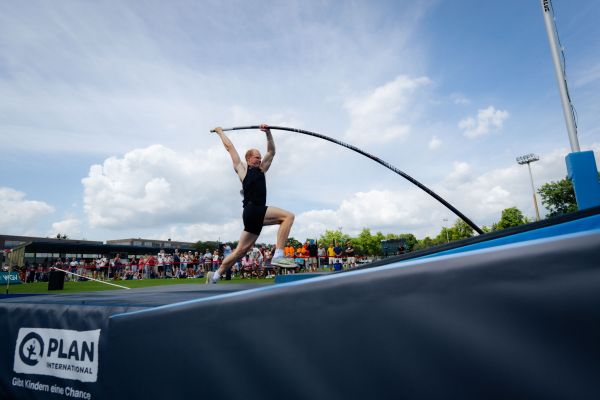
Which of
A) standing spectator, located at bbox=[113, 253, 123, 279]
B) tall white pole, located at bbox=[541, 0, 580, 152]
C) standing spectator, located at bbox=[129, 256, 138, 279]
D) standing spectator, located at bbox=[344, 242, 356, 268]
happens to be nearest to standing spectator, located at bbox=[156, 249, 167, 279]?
standing spectator, located at bbox=[113, 253, 123, 279]

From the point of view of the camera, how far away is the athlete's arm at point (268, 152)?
17.8 ft

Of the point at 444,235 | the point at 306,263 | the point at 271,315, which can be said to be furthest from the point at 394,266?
the point at 444,235

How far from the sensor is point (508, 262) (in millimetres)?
817

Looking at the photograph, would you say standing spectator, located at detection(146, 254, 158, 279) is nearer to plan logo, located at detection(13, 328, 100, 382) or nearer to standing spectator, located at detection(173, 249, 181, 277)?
standing spectator, located at detection(173, 249, 181, 277)

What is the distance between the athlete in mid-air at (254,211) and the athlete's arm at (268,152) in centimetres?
14

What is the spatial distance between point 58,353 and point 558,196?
56.2 m

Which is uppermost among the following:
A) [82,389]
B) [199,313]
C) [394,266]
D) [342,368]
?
[394,266]

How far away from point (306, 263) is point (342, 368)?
21929 millimetres

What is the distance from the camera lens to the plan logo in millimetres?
1934

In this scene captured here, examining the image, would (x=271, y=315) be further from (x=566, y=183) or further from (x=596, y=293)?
(x=566, y=183)

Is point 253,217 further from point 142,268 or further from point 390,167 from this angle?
point 142,268

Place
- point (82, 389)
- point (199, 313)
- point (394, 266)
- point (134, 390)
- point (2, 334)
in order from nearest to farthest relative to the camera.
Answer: point (394, 266) → point (199, 313) → point (134, 390) → point (82, 389) → point (2, 334)

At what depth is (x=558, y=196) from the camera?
45.7m

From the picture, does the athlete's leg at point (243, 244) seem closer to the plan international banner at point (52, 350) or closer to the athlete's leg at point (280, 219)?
the athlete's leg at point (280, 219)
